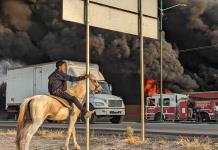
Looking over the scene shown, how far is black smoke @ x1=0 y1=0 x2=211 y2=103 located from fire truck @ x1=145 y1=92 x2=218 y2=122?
6.21 metres

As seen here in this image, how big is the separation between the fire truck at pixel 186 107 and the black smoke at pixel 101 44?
20.4ft

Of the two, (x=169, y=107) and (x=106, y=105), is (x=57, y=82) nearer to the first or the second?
(x=106, y=105)

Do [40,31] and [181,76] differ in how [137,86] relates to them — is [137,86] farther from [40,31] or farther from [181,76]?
[40,31]

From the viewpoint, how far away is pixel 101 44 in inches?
1518

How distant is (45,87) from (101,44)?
11.1 m

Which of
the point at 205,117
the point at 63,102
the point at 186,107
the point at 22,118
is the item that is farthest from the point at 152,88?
the point at 22,118

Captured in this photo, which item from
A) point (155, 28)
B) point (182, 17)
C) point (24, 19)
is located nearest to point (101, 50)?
point (24, 19)

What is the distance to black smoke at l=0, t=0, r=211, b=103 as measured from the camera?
38562mm

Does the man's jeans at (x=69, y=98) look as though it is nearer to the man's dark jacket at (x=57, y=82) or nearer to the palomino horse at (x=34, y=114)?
the man's dark jacket at (x=57, y=82)

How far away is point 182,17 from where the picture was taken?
45.0 meters

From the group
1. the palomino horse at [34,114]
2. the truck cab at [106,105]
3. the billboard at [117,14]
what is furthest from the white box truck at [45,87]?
the palomino horse at [34,114]

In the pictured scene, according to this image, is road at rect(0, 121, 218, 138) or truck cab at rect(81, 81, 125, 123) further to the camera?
truck cab at rect(81, 81, 125, 123)

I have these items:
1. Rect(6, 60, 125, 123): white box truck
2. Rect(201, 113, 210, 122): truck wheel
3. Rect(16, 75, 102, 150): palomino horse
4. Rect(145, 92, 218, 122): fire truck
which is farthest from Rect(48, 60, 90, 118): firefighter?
Rect(201, 113, 210, 122): truck wheel

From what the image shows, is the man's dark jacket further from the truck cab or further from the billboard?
the truck cab
